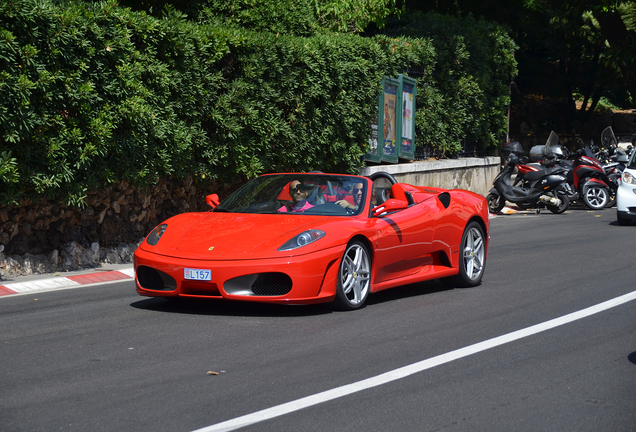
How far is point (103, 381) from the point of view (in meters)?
5.02

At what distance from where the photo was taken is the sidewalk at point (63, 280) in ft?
28.9

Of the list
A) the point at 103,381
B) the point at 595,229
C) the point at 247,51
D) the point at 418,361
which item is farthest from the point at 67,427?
the point at 595,229

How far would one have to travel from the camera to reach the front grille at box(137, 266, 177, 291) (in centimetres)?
700

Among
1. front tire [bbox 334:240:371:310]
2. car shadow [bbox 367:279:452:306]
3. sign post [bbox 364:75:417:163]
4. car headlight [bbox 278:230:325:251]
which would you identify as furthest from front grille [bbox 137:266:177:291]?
sign post [bbox 364:75:417:163]

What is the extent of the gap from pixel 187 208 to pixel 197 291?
5.52 metres

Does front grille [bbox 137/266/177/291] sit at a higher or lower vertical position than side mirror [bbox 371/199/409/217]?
lower

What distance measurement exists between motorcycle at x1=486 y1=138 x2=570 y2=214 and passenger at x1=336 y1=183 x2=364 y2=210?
11834 millimetres

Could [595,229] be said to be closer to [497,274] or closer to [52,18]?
[497,274]

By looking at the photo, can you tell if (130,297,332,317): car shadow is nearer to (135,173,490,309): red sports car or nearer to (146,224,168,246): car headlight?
(135,173,490,309): red sports car

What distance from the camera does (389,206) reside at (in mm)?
7641

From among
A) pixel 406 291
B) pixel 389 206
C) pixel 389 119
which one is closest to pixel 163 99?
pixel 406 291

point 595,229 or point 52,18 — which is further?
point 595,229

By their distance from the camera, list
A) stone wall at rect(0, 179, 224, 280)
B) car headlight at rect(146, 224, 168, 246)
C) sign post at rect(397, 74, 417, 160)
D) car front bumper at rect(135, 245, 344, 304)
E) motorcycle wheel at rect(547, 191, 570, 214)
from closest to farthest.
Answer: car front bumper at rect(135, 245, 344, 304), car headlight at rect(146, 224, 168, 246), stone wall at rect(0, 179, 224, 280), sign post at rect(397, 74, 417, 160), motorcycle wheel at rect(547, 191, 570, 214)

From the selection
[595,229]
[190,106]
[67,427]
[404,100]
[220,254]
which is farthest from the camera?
[404,100]
